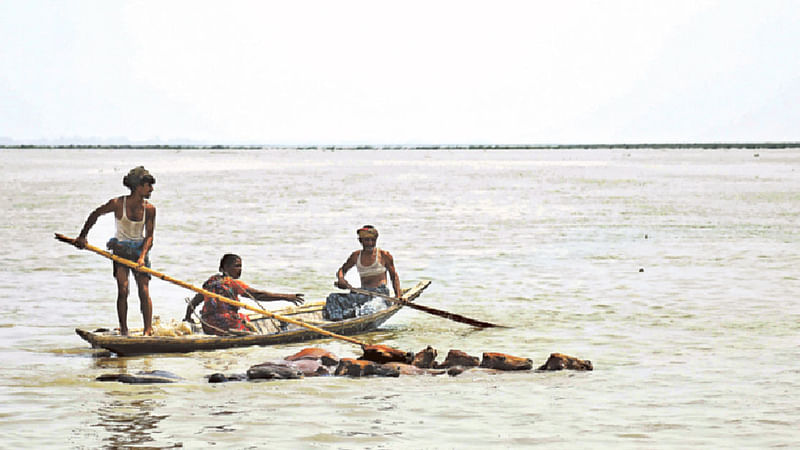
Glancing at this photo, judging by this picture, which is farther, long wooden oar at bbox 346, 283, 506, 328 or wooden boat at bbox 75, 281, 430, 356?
long wooden oar at bbox 346, 283, 506, 328

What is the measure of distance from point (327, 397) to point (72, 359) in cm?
352

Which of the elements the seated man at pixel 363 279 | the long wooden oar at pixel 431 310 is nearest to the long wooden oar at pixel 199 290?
the seated man at pixel 363 279

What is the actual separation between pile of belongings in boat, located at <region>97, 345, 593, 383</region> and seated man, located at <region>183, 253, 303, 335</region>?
115 cm

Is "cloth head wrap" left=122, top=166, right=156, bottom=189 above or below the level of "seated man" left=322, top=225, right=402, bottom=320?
above

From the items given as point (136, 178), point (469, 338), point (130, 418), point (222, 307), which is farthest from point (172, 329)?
point (469, 338)

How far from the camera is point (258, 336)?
13.4 meters

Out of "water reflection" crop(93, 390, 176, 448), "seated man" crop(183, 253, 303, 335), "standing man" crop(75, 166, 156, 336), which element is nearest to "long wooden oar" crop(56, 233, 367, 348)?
"standing man" crop(75, 166, 156, 336)

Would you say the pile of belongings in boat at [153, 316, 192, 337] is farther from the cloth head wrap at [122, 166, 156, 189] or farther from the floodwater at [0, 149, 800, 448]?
the cloth head wrap at [122, 166, 156, 189]

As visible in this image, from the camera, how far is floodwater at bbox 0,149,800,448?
30.9 feet

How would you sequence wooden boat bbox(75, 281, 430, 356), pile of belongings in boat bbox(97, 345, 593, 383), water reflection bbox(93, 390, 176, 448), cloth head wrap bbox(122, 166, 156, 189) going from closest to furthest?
water reflection bbox(93, 390, 176, 448), pile of belongings in boat bbox(97, 345, 593, 383), cloth head wrap bbox(122, 166, 156, 189), wooden boat bbox(75, 281, 430, 356)

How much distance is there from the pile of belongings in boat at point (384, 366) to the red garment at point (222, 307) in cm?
124

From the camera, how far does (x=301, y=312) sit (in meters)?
15.2

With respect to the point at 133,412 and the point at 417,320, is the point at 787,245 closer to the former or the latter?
the point at 417,320

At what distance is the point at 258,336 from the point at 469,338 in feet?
9.10
